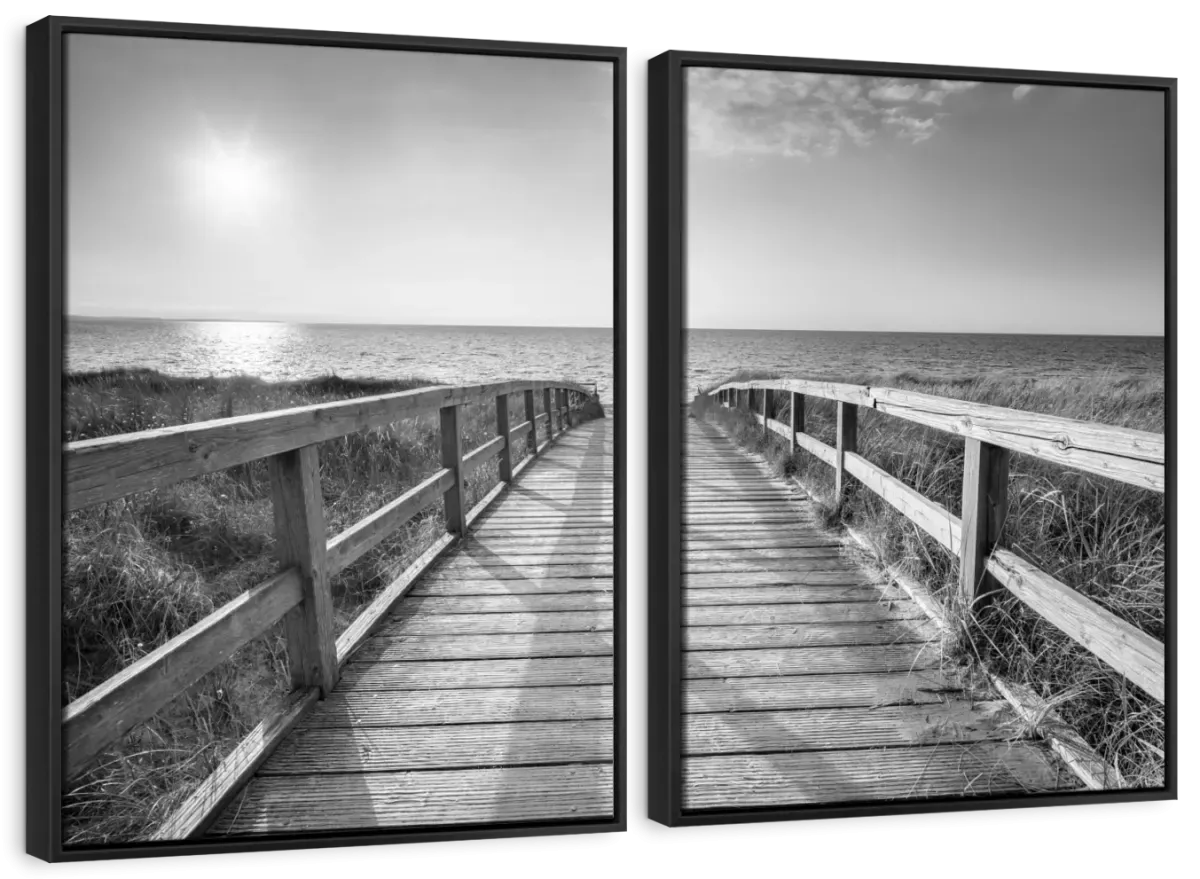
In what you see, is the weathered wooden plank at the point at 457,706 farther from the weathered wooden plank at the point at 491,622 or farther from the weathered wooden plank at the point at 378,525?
the weathered wooden plank at the point at 378,525

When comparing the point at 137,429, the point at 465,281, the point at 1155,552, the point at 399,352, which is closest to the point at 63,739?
the point at 137,429

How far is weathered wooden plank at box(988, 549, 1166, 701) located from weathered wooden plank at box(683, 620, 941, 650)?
0.20 meters

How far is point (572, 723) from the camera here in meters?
1.54

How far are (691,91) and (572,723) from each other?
137 cm

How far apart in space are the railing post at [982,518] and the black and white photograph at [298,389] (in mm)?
783

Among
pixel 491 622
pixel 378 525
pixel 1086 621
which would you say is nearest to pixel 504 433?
pixel 378 525

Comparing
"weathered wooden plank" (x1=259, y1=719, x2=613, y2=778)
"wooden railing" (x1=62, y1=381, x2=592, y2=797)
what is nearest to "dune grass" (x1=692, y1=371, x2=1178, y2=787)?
"wooden railing" (x1=62, y1=381, x2=592, y2=797)

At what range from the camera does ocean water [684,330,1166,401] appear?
148cm

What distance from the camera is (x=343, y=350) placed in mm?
1405

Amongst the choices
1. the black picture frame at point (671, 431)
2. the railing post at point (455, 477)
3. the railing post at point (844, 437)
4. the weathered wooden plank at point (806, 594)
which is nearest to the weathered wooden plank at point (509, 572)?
the railing post at point (455, 477)

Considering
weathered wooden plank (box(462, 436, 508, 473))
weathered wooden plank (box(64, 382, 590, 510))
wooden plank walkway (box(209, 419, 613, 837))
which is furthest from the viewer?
weathered wooden plank (box(462, 436, 508, 473))

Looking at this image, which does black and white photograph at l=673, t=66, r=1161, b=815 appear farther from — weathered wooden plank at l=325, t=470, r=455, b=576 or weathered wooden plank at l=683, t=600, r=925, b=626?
weathered wooden plank at l=325, t=470, r=455, b=576

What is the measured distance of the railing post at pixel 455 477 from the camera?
1800mm
